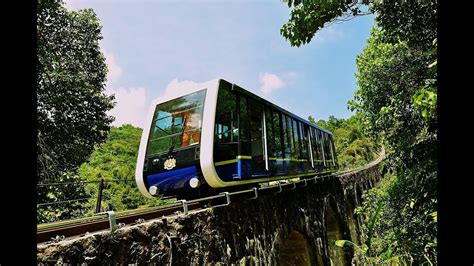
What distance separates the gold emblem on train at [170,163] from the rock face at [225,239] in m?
1.18

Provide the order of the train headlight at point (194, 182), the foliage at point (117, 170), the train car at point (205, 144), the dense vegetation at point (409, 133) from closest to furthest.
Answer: the dense vegetation at point (409, 133), the train headlight at point (194, 182), the train car at point (205, 144), the foliage at point (117, 170)

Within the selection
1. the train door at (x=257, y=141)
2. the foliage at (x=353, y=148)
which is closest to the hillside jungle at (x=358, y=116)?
the train door at (x=257, y=141)

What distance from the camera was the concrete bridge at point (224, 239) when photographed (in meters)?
2.60

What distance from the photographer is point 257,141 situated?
239 inches

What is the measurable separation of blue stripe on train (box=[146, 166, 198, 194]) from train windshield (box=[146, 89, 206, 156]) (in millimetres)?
412

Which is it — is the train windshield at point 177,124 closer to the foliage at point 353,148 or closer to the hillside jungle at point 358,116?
the hillside jungle at point 358,116

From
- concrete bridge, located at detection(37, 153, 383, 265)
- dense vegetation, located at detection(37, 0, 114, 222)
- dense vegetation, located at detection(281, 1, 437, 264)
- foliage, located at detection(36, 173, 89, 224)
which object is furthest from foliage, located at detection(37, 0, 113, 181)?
dense vegetation, located at detection(281, 1, 437, 264)

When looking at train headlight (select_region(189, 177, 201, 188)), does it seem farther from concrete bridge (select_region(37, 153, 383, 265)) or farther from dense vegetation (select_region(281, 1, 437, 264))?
dense vegetation (select_region(281, 1, 437, 264))

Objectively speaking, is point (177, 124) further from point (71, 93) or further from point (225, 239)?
point (71, 93)

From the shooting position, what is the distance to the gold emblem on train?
524 cm
